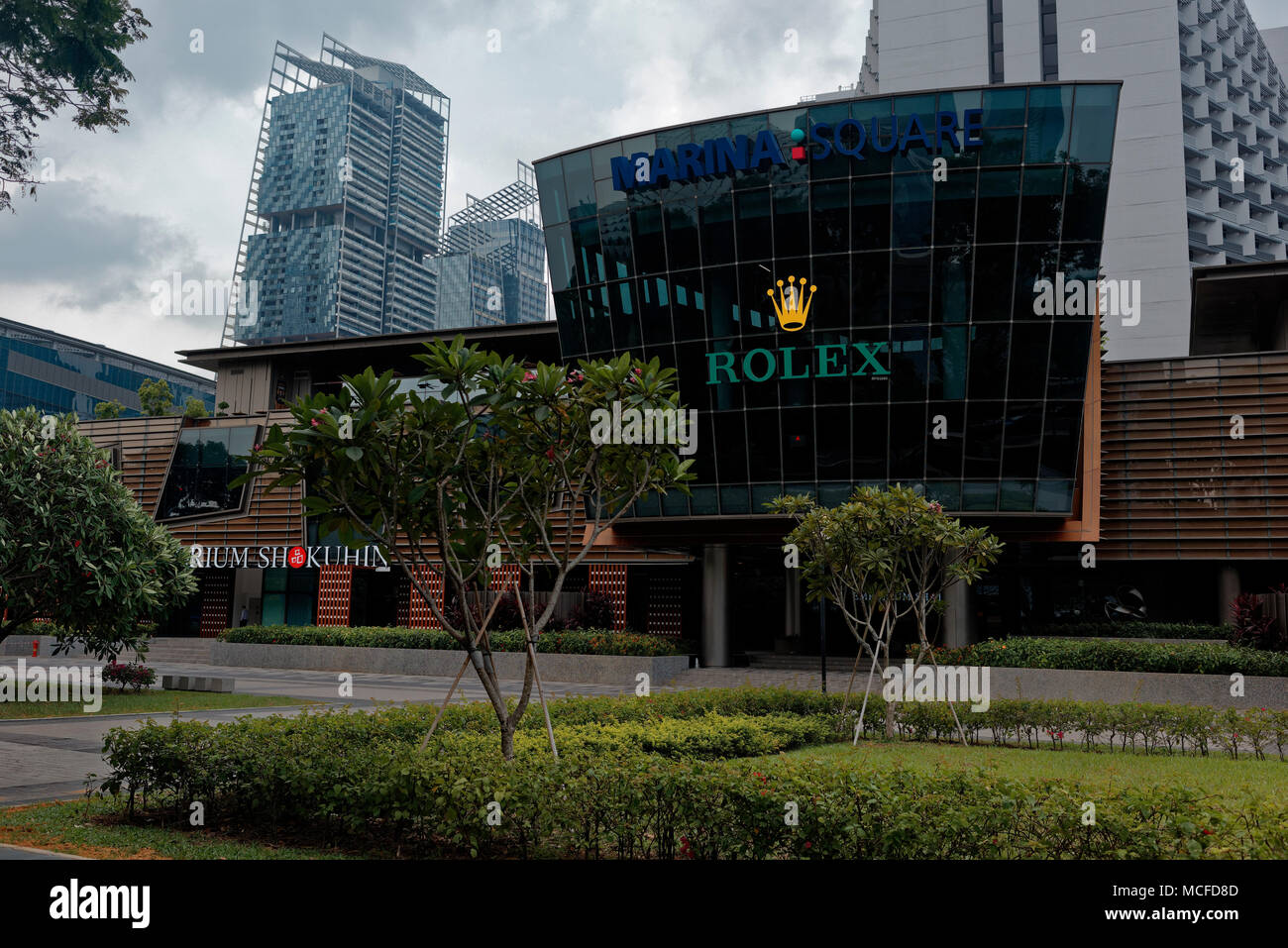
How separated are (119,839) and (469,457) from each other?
16.7ft

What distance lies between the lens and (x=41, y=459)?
2072 centimetres

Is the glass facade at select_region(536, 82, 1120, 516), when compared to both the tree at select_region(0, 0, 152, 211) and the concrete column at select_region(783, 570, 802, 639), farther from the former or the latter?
the tree at select_region(0, 0, 152, 211)

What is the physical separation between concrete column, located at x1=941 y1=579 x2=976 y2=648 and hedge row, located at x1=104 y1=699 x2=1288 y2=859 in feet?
79.3

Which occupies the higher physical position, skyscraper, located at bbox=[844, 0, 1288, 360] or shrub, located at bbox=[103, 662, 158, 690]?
skyscraper, located at bbox=[844, 0, 1288, 360]

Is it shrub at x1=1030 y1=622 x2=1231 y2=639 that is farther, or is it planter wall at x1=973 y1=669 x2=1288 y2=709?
shrub at x1=1030 y1=622 x2=1231 y2=639

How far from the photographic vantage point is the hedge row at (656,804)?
7.73m

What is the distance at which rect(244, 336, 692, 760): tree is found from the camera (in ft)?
32.8

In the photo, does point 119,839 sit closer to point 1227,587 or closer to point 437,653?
point 437,653

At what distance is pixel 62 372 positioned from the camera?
116000 mm

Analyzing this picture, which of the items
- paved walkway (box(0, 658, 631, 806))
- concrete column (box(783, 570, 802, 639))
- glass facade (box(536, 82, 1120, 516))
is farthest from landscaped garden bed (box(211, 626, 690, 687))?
concrete column (box(783, 570, 802, 639))

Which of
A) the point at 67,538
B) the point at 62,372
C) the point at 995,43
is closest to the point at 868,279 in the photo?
the point at 67,538

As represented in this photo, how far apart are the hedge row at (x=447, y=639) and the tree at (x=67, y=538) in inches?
575
